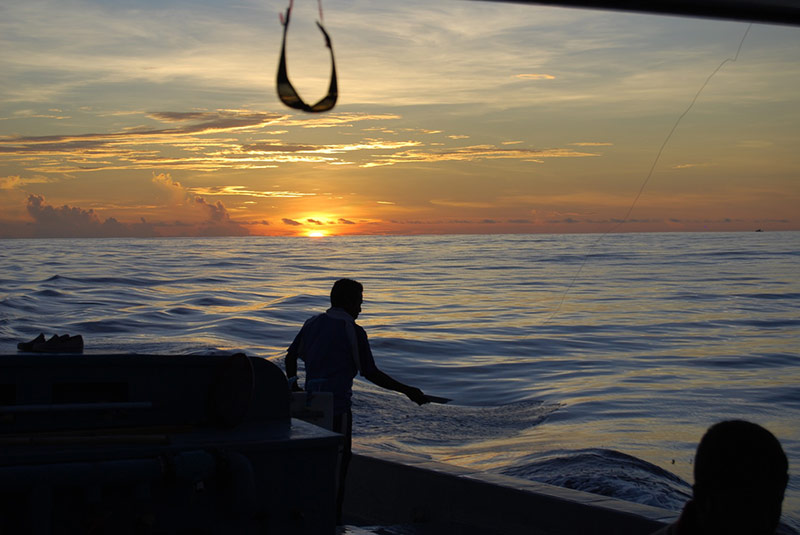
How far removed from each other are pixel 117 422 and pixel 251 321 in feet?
99.3

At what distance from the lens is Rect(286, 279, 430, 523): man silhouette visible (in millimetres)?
5781

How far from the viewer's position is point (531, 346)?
1069 inches

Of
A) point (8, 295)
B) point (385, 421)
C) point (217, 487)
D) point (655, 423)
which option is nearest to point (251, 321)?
point (8, 295)

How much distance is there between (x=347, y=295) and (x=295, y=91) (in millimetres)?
3315

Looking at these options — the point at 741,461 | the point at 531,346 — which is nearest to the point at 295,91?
the point at 741,461

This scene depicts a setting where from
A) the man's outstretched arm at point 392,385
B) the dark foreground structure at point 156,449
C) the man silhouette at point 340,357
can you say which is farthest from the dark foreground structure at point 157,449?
the man's outstretched arm at point 392,385

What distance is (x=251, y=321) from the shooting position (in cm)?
3375

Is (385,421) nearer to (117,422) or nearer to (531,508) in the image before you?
(531,508)

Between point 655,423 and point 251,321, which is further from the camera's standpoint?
point 251,321

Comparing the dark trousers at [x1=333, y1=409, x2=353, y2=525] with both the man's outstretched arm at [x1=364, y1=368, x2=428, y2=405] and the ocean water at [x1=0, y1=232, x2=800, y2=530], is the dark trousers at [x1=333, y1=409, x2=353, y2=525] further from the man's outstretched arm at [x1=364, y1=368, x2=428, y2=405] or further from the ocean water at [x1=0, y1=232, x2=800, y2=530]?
the ocean water at [x1=0, y1=232, x2=800, y2=530]

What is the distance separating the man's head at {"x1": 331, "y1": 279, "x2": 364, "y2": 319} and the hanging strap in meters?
3.14

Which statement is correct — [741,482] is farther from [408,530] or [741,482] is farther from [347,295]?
[408,530]

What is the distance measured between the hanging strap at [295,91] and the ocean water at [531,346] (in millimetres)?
7528

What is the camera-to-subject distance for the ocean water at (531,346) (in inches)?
507
